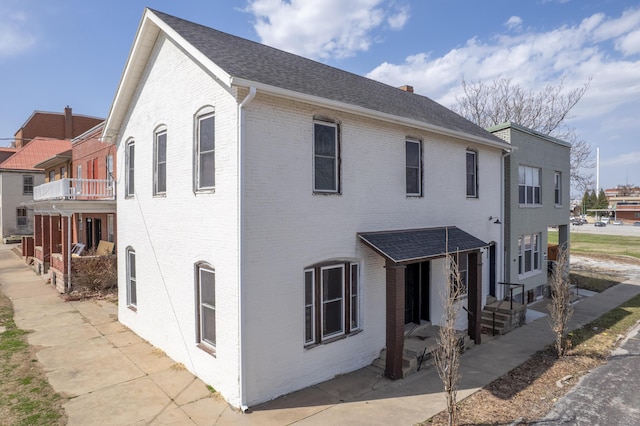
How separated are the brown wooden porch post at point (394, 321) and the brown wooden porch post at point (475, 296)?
3784mm

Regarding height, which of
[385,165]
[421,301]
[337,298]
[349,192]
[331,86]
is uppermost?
[331,86]

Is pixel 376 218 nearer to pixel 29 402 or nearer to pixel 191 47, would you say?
pixel 191 47

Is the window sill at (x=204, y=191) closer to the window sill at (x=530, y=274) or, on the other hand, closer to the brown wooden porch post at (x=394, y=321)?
the brown wooden porch post at (x=394, y=321)

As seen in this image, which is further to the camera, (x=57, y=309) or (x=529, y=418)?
(x=57, y=309)

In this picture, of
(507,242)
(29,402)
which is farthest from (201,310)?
(507,242)

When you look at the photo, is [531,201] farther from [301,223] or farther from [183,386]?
[183,386]

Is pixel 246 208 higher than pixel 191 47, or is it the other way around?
pixel 191 47

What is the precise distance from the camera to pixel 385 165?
1037 centimetres

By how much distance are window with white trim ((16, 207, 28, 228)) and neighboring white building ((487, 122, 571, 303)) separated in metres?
41.9

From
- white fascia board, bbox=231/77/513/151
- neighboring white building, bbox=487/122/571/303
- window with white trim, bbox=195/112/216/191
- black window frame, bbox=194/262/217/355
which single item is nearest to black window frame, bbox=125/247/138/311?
black window frame, bbox=194/262/217/355

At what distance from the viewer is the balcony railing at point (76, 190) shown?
16688mm

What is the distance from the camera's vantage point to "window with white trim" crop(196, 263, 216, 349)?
865cm

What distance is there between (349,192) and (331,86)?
2963 mm

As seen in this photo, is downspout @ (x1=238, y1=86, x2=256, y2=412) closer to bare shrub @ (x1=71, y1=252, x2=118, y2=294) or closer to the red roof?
bare shrub @ (x1=71, y1=252, x2=118, y2=294)
